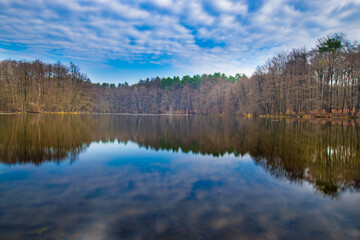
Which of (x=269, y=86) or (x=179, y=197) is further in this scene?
(x=269, y=86)

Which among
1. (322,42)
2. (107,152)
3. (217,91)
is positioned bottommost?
(107,152)

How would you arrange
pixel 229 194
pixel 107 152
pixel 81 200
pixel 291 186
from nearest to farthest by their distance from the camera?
pixel 81 200, pixel 229 194, pixel 291 186, pixel 107 152

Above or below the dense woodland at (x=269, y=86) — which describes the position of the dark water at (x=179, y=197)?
below

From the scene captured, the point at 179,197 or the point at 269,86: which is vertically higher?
the point at 269,86

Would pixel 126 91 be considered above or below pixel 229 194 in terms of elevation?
above

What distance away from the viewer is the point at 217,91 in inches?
3558

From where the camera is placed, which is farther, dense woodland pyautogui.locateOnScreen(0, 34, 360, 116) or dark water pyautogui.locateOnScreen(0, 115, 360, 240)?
dense woodland pyautogui.locateOnScreen(0, 34, 360, 116)

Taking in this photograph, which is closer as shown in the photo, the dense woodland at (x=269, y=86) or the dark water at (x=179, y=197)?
the dark water at (x=179, y=197)

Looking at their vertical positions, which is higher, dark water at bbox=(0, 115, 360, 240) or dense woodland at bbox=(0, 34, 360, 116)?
dense woodland at bbox=(0, 34, 360, 116)

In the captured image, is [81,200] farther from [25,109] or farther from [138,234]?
[25,109]

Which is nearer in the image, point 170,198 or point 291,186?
point 170,198

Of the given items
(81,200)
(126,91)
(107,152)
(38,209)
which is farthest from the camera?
(126,91)

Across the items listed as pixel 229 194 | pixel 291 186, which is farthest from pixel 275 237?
pixel 291 186

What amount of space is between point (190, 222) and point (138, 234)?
854mm
